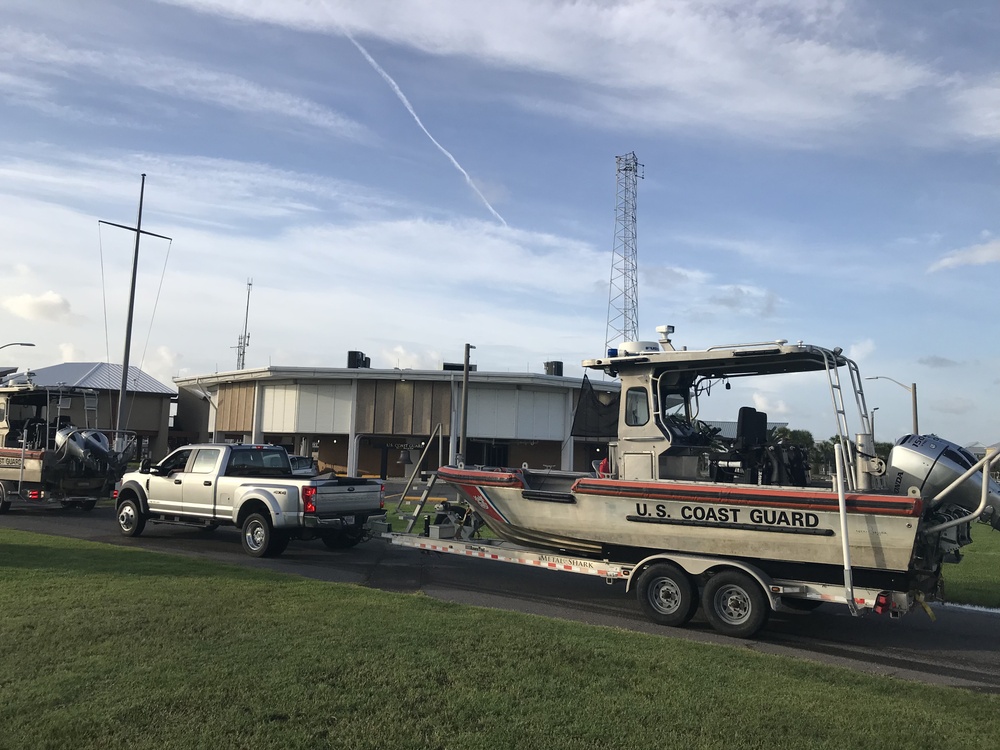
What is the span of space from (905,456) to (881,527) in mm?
891

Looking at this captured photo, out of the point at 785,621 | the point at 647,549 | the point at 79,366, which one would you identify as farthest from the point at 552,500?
the point at 79,366

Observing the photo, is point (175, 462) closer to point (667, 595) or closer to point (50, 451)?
point (50, 451)

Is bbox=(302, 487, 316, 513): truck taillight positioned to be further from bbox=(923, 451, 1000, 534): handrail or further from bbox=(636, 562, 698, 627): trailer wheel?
bbox=(923, 451, 1000, 534): handrail

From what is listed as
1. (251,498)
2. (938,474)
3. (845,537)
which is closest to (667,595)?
(845,537)

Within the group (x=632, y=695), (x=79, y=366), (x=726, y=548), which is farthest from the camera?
(x=79, y=366)

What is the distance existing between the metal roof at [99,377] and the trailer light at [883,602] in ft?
170

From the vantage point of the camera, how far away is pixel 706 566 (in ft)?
28.6

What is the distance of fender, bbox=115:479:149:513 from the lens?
1544 centimetres

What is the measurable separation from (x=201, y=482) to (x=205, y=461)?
0.43 meters

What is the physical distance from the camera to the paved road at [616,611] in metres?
8.02

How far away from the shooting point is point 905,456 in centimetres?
823

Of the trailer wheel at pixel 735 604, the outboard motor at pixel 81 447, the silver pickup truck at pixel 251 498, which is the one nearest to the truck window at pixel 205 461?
the silver pickup truck at pixel 251 498

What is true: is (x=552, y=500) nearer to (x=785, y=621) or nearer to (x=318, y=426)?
(x=785, y=621)

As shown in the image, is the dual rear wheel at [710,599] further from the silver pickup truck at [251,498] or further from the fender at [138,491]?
the fender at [138,491]
